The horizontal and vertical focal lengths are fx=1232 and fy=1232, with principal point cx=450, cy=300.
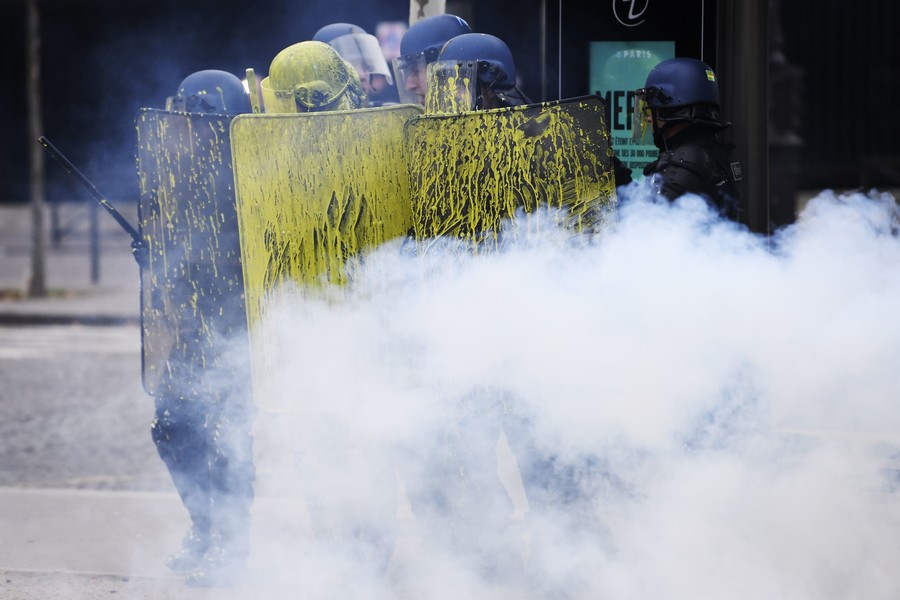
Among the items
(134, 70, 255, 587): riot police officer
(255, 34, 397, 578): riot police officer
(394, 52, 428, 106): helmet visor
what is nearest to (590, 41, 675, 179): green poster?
(394, 52, 428, 106): helmet visor

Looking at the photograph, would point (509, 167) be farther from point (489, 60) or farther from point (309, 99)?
point (309, 99)

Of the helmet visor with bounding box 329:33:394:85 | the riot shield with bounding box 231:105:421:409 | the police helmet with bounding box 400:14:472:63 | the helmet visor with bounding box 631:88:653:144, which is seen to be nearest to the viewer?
the riot shield with bounding box 231:105:421:409

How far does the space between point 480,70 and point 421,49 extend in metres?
0.64

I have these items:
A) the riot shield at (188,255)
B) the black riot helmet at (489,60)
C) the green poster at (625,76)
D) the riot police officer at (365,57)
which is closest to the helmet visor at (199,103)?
the riot shield at (188,255)

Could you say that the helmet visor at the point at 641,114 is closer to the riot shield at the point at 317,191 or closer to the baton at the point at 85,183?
the riot shield at the point at 317,191

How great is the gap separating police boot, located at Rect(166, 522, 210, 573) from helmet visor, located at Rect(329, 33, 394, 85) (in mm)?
1995

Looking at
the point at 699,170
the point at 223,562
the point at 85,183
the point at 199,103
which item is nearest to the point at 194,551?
the point at 223,562

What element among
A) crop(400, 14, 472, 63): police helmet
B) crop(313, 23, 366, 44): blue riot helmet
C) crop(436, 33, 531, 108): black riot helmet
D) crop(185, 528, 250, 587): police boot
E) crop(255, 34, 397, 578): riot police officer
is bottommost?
crop(185, 528, 250, 587): police boot

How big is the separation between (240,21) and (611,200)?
39.0 ft

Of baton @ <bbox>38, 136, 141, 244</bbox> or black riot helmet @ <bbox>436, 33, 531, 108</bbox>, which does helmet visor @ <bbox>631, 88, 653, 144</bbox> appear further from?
baton @ <bbox>38, 136, 141, 244</bbox>

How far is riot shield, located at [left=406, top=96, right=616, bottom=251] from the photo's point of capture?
337 cm

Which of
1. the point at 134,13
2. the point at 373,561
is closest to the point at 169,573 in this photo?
the point at 373,561

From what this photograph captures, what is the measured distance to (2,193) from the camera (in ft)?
57.2

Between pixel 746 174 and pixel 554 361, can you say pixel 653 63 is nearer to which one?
pixel 746 174
